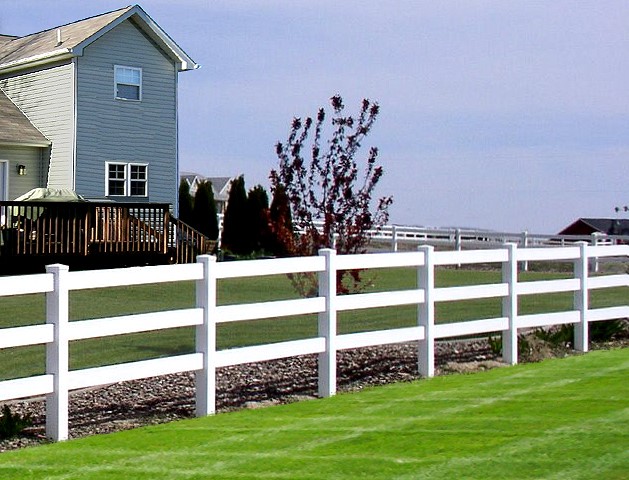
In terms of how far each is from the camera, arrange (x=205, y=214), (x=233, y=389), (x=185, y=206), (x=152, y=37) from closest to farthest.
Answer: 1. (x=233, y=389)
2. (x=152, y=37)
3. (x=205, y=214)
4. (x=185, y=206)

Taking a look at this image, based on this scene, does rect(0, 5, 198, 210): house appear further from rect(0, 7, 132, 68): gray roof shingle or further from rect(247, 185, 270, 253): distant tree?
rect(247, 185, 270, 253): distant tree

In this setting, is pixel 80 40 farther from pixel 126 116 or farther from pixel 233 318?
pixel 233 318

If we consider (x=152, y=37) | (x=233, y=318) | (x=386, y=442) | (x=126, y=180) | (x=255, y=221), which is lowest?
(x=386, y=442)

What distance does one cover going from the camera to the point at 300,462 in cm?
672

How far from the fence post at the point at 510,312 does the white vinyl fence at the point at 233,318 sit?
1 centimetres

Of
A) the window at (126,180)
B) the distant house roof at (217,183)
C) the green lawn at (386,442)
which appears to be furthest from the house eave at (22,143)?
the distant house roof at (217,183)

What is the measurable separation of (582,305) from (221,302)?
30.9ft

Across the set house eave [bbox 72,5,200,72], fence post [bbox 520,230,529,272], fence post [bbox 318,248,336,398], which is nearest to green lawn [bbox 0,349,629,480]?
fence post [bbox 318,248,336,398]

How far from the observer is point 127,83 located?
32.4 m

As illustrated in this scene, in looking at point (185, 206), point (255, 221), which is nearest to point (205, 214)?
point (185, 206)

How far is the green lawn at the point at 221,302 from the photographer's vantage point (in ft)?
43.7

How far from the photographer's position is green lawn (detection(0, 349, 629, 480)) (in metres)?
6.53

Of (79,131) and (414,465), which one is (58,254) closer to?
(79,131)

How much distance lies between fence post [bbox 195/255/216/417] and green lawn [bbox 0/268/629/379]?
3933mm
